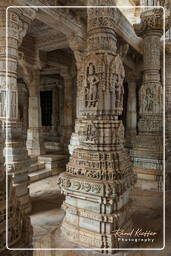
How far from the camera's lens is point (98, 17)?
3.62m

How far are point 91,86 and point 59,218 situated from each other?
2854 millimetres

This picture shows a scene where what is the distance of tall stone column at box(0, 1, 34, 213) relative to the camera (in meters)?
4.60

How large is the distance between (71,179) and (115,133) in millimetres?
1065

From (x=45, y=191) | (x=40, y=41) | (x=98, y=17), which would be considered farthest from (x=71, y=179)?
(x=40, y=41)

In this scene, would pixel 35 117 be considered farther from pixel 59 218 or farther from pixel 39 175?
pixel 59 218

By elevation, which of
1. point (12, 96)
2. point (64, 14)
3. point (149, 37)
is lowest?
point (12, 96)

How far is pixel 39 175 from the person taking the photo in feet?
25.6

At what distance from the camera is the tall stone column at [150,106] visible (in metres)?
6.57

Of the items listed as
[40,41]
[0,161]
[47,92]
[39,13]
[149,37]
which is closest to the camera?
[0,161]

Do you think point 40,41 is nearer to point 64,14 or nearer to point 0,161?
point 64,14

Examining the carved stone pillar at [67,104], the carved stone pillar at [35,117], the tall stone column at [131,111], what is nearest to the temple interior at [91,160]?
the carved stone pillar at [35,117]

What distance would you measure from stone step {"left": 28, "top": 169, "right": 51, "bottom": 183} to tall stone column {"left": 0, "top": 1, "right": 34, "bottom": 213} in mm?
2262

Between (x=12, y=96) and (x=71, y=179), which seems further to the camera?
(x=12, y=96)

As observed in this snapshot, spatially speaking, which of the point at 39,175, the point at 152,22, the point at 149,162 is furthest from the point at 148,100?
the point at 39,175
